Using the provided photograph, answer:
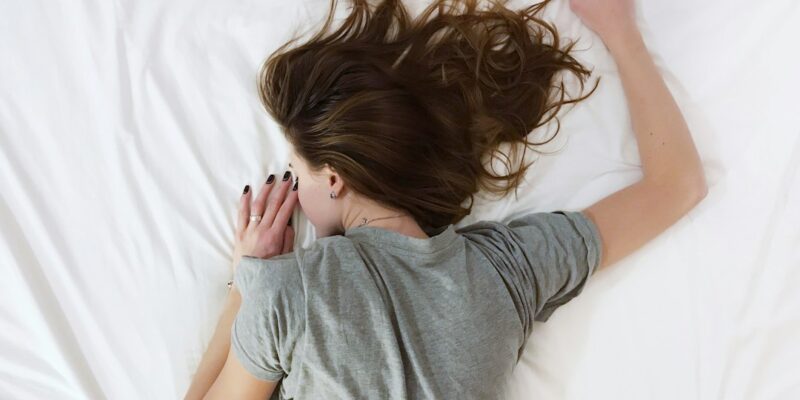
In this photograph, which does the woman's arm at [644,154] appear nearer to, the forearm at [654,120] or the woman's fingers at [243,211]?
the forearm at [654,120]

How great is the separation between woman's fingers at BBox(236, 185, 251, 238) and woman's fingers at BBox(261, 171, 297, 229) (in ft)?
0.12

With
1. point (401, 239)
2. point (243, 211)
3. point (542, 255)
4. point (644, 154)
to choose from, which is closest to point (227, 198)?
point (243, 211)

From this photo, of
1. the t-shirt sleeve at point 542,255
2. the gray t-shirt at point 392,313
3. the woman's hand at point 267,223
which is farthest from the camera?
the woman's hand at point 267,223

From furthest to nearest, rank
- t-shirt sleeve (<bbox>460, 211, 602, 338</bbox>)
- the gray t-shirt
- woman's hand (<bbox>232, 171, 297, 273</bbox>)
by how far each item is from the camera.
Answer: woman's hand (<bbox>232, 171, 297, 273</bbox>) < t-shirt sleeve (<bbox>460, 211, 602, 338</bbox>) < the gray t-shirt

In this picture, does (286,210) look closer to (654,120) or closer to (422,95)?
(422,95)

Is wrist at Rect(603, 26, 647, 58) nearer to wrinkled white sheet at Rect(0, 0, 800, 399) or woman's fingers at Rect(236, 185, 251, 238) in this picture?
wrinkled white sheet at Rect(0, 0, 800, 399)

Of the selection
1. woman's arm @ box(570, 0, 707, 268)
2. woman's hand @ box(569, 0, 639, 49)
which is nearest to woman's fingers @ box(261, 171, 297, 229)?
woman's arm @ box(570, 0, 707, 268)

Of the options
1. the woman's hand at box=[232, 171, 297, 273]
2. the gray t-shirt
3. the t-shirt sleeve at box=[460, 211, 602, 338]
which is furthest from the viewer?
the woman's hand at box=[232, 171, 297, 273]

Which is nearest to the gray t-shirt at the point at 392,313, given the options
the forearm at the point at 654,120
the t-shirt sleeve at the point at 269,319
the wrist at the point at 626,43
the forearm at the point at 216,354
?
the t-shirt sleeve at the point at 269,319

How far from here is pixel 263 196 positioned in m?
1.16

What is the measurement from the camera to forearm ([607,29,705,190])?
1134mm

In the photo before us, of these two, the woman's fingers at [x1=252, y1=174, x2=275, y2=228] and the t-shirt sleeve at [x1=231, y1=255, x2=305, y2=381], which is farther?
the woman's fingers at [x1=252, y1=174, x2=275, y2=228]

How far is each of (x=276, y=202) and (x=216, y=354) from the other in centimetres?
27

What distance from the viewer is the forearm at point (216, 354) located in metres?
1.08
